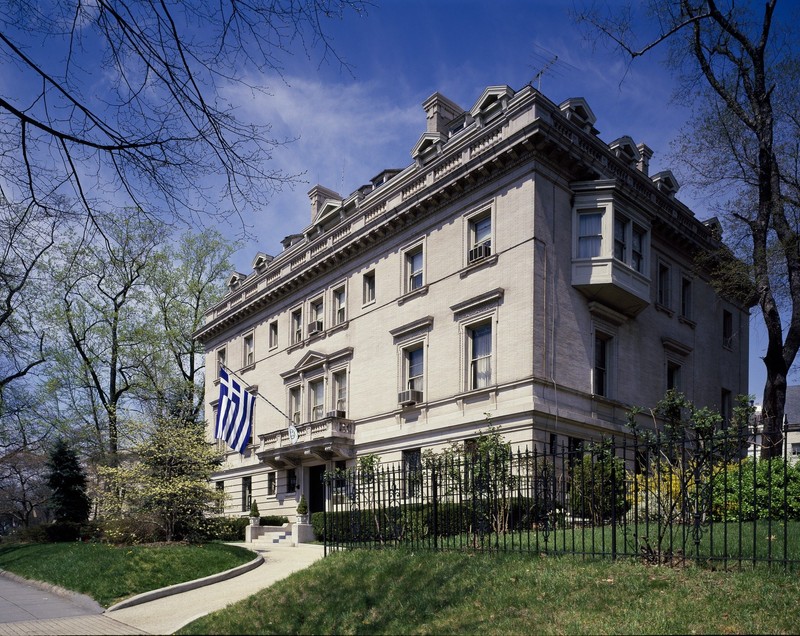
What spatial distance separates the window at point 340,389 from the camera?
31.2m

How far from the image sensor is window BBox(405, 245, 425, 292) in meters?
28.4

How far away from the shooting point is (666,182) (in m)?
30.9

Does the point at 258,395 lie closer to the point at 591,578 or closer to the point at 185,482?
the point at 185,482

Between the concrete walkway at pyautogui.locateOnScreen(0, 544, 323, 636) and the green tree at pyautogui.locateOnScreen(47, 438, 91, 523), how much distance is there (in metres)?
13.6

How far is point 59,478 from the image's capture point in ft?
99.5

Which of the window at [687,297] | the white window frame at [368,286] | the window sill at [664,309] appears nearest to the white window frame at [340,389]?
the white window frame at [368,286]

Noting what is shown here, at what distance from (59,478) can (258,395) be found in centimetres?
1019

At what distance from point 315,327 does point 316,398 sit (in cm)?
322

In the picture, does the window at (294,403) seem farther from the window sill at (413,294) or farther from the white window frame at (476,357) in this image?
the white window frame at (476,357)

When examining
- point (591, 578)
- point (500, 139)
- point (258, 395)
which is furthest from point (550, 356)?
point (258, 395)

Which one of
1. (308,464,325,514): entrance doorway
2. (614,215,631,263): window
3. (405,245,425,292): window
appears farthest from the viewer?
(308,464,325,514): entrance doorway

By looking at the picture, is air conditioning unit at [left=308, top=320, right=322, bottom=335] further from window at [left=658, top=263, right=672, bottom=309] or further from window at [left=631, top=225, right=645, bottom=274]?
window at [left=658, top=263, right=672, bottom=309]

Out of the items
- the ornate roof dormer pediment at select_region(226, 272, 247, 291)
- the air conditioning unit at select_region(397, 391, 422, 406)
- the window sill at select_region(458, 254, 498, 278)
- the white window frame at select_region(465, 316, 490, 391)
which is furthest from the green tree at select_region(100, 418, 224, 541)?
the ornate roof dormer pediment at select_region(226, 272, 247, 291)

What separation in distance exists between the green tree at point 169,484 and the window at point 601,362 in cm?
1290
